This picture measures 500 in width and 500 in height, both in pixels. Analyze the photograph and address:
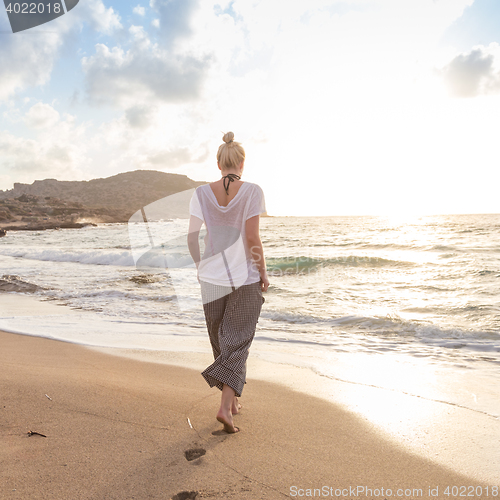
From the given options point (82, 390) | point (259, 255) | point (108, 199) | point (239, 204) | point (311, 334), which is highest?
point (108, 199)

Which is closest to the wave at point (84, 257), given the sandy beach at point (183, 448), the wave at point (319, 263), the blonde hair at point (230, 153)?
the wave at point (319, 263)

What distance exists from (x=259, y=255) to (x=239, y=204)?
1.21 ft

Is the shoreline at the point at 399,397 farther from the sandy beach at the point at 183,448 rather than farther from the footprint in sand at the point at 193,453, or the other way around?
the footprint in sand at the point at 193,453

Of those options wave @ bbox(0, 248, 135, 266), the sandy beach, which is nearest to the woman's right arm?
the sandy beach

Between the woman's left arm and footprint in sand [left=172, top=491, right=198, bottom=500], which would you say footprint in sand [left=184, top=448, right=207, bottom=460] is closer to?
footprint in sand [left=172, top=491, right=198, bottom=500]

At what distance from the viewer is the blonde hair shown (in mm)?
2476

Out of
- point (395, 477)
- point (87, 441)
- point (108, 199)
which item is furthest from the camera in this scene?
point (108, 199)

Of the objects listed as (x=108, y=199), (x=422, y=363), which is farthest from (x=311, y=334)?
(x=108, y=199)

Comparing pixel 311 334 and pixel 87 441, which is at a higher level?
pixel 87 441

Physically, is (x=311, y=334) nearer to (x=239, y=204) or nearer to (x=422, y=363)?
(x=422, y=363)

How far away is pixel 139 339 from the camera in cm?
476

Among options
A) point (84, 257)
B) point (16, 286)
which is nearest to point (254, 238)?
point (16, 286)

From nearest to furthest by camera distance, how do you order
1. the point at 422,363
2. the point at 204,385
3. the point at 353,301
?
the point at 204,385, the point at 422,363, the point at 353,301

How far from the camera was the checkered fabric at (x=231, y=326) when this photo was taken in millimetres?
2428
